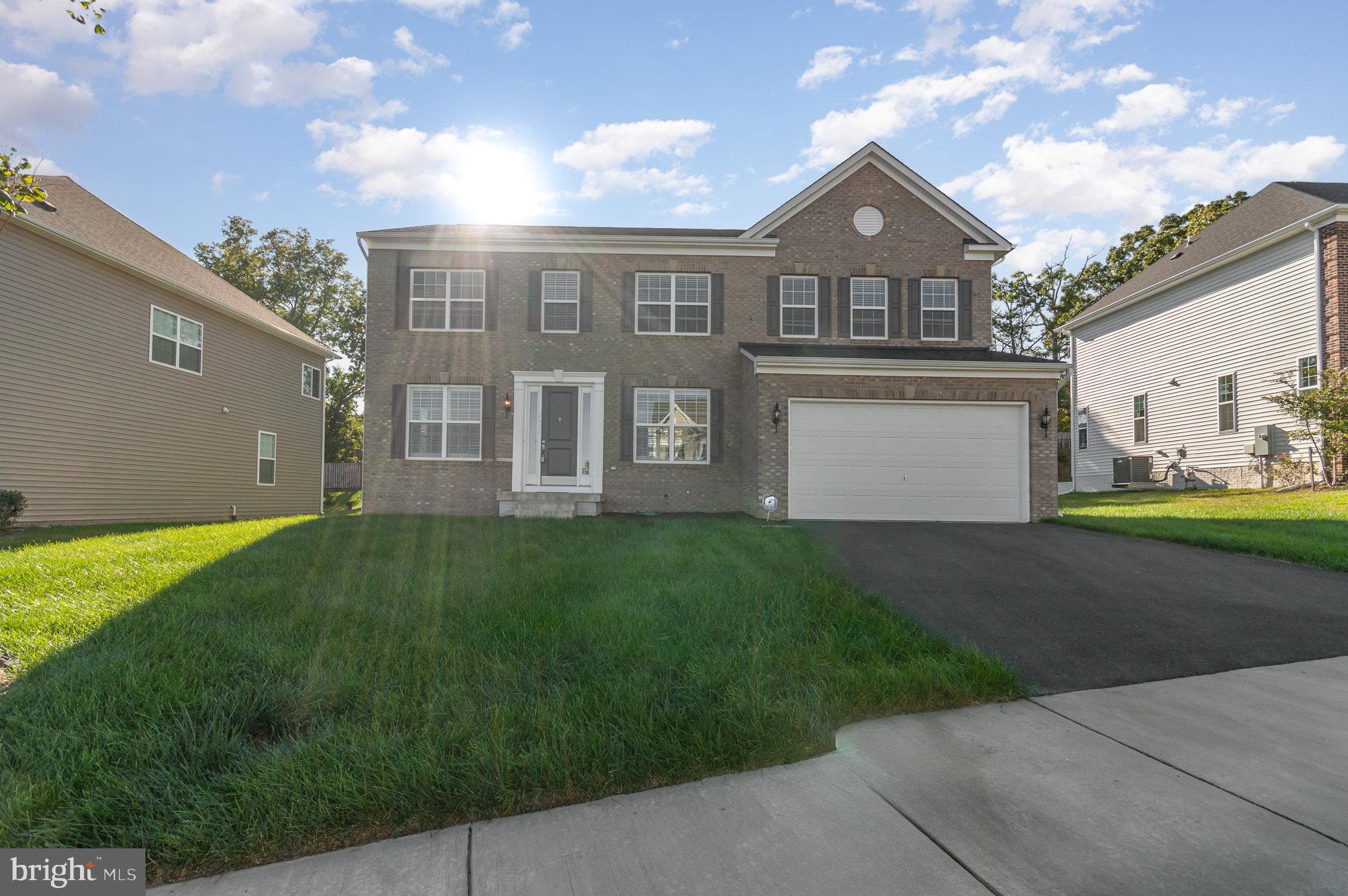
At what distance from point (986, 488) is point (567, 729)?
11334 mm

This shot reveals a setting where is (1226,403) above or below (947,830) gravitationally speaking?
above

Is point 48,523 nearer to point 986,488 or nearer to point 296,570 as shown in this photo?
point 296,570

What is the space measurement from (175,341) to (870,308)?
1590cm

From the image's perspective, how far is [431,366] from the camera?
14500 mm

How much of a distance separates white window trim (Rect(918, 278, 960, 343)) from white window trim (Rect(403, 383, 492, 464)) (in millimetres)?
9188

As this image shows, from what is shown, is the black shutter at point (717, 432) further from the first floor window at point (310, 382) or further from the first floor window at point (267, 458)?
the first floor window at point (310, 382)

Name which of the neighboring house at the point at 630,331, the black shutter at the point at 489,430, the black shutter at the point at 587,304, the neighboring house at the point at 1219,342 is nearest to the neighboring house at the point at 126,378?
the neighboring house at the point at 630,331

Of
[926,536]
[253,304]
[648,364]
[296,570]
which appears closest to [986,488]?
[926,536]

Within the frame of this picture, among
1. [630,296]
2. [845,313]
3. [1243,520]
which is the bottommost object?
[1243,520]

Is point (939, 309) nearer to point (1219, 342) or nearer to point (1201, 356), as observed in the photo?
point (1219, 342)

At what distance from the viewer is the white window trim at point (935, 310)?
48.2 ft

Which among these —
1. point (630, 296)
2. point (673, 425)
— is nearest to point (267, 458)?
point (630, 296)

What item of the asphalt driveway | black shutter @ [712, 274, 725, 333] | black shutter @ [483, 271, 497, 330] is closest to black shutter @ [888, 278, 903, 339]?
black shutter @ [712, 274, 725, 333]

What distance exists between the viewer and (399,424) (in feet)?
47.2
